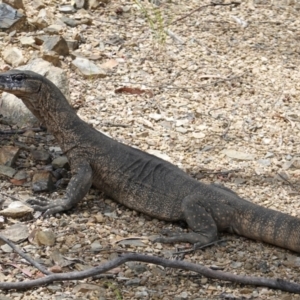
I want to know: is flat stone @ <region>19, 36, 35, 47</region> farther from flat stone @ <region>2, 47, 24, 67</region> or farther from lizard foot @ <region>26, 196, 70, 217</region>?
lizard foot @ <region>26, 196, 70, 217</region>

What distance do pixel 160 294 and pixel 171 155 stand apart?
213 centimetres

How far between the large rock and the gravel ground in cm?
27

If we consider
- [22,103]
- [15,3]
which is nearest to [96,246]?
[22,103]

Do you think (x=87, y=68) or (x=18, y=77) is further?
(x=87, y=68)

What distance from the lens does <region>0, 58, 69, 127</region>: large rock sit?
23.1 ft

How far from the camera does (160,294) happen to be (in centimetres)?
489

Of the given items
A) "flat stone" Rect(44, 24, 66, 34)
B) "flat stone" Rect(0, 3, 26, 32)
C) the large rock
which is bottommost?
the large rock

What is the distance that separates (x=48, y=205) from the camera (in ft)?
19.1

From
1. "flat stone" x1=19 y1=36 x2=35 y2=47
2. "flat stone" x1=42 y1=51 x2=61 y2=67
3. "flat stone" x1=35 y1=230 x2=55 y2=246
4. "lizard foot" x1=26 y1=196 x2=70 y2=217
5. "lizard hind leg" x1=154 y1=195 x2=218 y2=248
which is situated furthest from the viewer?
"flat stone" x1=19 y1=36 x2=35 y2=47

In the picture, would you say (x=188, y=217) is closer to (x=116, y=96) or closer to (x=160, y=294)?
(x=160, y=294)

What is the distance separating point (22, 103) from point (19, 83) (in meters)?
0.98

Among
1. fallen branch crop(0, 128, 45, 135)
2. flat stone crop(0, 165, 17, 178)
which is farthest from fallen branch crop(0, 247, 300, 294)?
fallen branch crop(0, 128, 45, 135)

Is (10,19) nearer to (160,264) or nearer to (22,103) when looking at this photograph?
(22,103)

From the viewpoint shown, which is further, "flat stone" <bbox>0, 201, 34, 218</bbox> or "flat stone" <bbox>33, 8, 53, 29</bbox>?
→ "flat stone" <bbox>33, 8, 53, 29</bbox>
